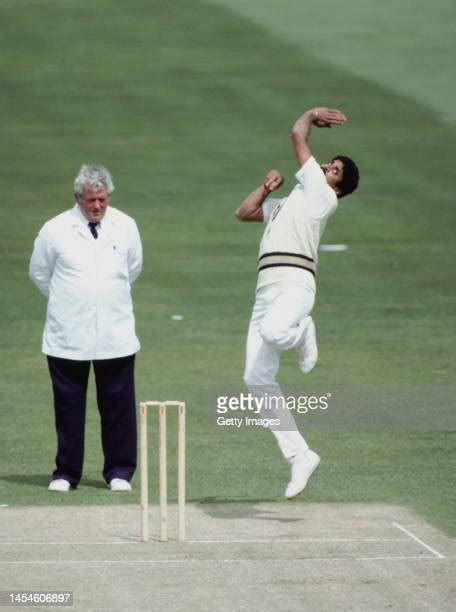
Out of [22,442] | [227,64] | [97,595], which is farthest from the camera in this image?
[227,64]

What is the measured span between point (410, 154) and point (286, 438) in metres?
13.4

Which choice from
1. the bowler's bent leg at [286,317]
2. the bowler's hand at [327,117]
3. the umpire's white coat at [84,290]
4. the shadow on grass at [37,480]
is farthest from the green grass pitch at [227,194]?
the bowler's hand at [327,117]

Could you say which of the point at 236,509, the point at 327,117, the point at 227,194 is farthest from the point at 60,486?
the point at 227,194

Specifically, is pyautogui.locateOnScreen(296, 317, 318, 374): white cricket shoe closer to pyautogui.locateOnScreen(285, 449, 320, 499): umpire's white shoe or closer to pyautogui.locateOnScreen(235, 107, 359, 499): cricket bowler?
pyautogui.locateOnScreen(235, 107, 359, 499): cricket bowler

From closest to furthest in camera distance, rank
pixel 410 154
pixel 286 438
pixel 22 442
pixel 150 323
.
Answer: pixel 286 438 < pixel 22 442 < pixel 150 323 < pixel 410 154

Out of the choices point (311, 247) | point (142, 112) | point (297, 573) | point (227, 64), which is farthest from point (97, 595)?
point (227, 64)

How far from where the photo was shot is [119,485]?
33.2 ft

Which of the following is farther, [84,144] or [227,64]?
[227,64]

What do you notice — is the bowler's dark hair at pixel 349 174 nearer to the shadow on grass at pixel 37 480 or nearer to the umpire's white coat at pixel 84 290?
the umpire's white coat at pixel 84 290

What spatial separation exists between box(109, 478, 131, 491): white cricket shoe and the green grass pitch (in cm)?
→ 19

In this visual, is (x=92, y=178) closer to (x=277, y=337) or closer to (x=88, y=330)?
(x=88, y=330)

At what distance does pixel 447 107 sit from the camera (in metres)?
24.7

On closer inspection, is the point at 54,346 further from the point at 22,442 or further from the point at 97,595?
the point at 97,595

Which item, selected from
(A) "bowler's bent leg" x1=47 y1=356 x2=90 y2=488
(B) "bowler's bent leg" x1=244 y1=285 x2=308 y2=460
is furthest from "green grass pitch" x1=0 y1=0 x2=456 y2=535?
(B) "bowler's bent leg" x1=244 y1=285 x2=308 y2=460
